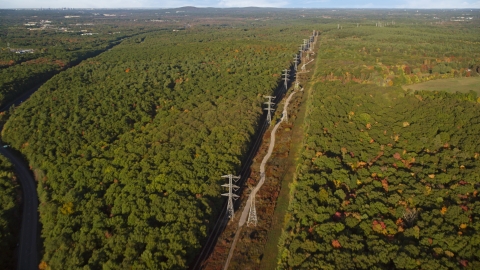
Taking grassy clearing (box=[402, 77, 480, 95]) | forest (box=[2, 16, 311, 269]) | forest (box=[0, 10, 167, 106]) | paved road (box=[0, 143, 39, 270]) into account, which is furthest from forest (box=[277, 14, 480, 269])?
forest (box=[0, 10, 167, 106])

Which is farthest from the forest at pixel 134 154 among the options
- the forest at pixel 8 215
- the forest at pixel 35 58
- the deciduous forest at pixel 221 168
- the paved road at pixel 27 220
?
the forest at pixel 35 58

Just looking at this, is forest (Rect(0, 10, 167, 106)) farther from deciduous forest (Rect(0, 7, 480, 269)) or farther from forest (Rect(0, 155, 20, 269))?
forest (Rect(0, 155, 20, 269))

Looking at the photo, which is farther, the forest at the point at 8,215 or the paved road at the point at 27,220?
the forest at the point at 8,215

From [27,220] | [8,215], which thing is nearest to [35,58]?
[8,215]

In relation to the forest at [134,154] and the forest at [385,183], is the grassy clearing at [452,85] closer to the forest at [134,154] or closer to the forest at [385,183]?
the forest at [385,183]

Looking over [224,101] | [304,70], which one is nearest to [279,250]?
[224,101]
